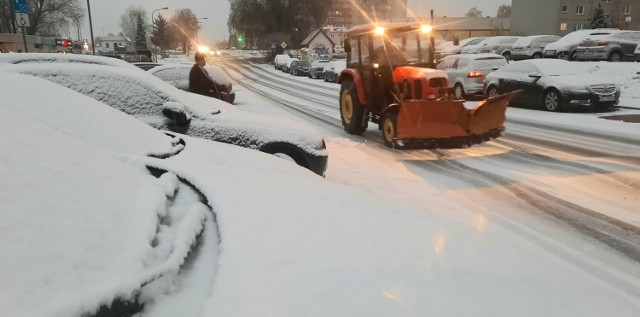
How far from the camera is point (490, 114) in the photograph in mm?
8234

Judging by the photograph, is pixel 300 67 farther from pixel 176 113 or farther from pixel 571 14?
pixel 571 14

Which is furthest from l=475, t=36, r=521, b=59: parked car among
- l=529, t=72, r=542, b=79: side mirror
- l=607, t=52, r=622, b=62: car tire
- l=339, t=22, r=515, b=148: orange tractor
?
l=339, t=22, r=515, b=148: orange tractor

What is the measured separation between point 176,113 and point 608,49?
2252cm

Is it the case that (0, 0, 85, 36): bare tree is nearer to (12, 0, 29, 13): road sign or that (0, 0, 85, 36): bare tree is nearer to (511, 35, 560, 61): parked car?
(12, 0, 29, 13): road sign

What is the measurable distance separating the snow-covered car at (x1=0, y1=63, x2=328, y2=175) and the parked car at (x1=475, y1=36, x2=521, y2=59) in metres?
28.9

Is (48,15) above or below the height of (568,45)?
above

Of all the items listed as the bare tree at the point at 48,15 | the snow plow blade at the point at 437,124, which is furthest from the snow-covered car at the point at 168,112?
the bare tree at the point at 48,15

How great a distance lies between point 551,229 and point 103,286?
14.4 ft

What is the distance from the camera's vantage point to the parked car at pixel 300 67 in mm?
37281

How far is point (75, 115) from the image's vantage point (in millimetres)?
3016

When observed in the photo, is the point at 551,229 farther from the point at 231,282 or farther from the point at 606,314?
the point at 231,282

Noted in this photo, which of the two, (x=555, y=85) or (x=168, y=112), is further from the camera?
(x=555, y=85)

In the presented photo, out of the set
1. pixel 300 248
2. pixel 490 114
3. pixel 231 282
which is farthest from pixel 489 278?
Answer: pixel 490 114

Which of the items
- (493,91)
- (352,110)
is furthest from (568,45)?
(352,110)
